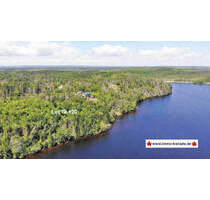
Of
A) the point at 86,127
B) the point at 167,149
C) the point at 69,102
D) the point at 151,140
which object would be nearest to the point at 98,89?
the point at 69,102

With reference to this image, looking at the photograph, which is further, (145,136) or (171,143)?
(145,136)

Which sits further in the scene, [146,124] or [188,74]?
[188,74]

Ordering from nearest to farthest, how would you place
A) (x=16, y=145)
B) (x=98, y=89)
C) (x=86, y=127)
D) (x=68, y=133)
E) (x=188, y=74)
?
(x=16, y=145), (x=68, y=133), (x=86, y=127), (x=98, y=89), (x=188, y=74)

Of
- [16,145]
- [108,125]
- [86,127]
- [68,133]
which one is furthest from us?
[108,125]

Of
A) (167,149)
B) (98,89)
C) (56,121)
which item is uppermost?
(98,89)

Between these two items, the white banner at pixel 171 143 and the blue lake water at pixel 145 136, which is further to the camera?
the white banner at pixel 171 143

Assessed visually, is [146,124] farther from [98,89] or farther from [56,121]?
[98,89]

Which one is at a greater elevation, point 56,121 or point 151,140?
point 56,121

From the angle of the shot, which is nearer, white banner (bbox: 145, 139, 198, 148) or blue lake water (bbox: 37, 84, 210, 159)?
blue lake water (bbox: 37, 84, 210, 159)
